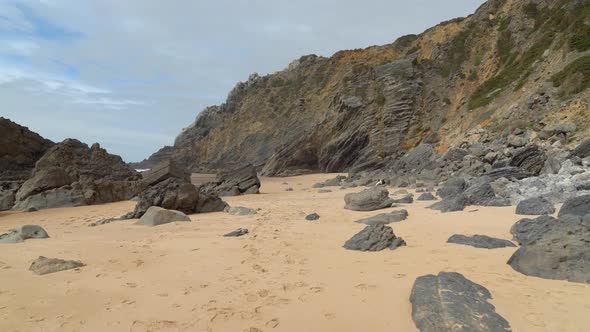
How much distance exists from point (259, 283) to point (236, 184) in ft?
52.7

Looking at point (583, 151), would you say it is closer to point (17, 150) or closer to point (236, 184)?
point (236, 184)

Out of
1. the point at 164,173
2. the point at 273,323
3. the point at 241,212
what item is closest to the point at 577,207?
the point at 273,323

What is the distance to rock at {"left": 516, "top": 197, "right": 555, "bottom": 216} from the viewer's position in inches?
310

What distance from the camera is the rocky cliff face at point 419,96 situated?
2075 cm

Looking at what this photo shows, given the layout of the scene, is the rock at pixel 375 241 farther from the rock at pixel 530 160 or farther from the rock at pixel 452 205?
the rock at pixel 530 160

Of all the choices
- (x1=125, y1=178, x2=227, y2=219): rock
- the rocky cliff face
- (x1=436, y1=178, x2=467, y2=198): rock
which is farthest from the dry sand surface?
the rocky cliff face

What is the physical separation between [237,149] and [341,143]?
72.3 feet

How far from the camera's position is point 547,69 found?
22609mm

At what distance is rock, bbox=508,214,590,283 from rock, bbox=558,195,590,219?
1946 millimetres

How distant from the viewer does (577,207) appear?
6.91 meters

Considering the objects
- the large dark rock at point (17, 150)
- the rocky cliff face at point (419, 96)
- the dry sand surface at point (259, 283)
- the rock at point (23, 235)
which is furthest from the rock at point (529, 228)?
the large dark rock at point (17, 150)

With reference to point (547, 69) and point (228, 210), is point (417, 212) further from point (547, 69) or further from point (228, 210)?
point (547, 69)

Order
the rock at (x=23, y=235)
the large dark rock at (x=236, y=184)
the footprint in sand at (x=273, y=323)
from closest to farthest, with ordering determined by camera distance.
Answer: the footprint in sand at (x=273, y=323) → the rock at (x=23, y=235) → the large dark rock at (x=236, y=184)

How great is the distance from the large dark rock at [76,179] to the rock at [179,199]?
5670 millimetres
